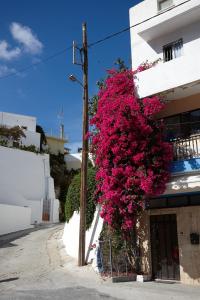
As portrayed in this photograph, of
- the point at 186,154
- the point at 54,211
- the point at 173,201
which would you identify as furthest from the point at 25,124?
the point at 186,154

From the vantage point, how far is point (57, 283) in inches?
512

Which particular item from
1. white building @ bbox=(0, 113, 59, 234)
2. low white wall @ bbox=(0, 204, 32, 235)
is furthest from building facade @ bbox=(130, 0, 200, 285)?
white building @ bbox=(0, 113, 59, 234)

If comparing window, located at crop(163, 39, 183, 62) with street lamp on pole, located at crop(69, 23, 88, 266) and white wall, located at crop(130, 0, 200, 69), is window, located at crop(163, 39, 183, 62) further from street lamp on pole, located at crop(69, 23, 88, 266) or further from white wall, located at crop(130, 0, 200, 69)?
street lamp on pole, located at crop(69, 23, 88, 266)

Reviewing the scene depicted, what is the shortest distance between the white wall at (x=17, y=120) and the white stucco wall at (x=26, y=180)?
615 centimetres

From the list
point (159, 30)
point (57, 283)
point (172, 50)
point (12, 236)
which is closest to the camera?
point (57, 283)

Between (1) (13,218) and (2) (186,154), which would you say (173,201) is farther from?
(1) (13,218)

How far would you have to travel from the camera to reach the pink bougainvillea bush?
532 inches

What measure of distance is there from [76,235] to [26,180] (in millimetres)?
15232

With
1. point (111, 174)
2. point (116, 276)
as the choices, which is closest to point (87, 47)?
point (111, 174)

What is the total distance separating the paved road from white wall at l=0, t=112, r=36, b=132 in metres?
20.3

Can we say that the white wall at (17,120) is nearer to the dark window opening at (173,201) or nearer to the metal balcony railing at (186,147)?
the dark window opening at (173,201)

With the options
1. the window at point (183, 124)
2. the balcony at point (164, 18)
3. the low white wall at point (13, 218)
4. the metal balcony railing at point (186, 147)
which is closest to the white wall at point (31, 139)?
the low white wall at point (13, 218)

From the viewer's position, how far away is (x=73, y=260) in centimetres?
1678

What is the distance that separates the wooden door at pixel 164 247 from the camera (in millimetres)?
14196
